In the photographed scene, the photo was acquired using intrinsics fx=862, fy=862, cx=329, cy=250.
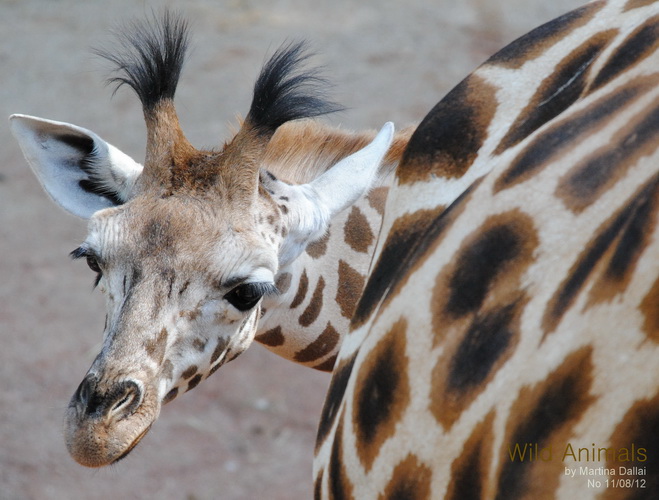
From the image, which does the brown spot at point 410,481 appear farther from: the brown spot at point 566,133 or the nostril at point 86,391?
the nostril at point 86,391

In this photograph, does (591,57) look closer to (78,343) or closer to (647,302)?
(647,302)

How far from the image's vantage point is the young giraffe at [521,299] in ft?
4.58

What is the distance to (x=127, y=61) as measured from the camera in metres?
2.97

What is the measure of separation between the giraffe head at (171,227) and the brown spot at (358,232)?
365 mm

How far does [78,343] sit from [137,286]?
4568mm

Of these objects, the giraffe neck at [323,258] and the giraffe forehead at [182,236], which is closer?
the giraffe forehead at [182,236]

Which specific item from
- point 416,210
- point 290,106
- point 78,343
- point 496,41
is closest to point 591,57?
point 416,210

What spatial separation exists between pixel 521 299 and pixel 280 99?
1.52 meters

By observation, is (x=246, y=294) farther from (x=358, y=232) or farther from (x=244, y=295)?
(x=358, y=232)

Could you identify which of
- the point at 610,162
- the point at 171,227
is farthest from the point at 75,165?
the point at 610,162

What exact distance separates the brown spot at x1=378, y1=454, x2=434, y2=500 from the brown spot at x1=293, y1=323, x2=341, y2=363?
165 cm

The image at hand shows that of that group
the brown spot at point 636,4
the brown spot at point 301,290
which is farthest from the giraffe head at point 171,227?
the brown spot at point 636,4

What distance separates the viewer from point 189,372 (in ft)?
8.73

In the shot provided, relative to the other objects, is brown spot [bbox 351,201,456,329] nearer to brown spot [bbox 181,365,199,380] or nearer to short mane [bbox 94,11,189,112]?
brown spot [bbox 181,365,199,380]
